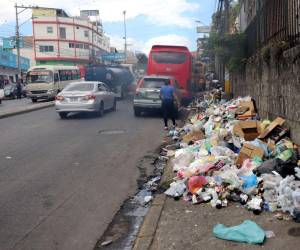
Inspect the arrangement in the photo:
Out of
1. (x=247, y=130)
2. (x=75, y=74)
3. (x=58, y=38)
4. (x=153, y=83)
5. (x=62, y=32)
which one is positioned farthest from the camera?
(x=62, y=32)

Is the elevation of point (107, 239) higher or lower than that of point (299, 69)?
lower

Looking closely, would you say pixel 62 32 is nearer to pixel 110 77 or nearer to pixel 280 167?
pixel 110 77

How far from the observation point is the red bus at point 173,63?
24.9m

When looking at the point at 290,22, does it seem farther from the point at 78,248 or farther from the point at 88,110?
the point at 88,110

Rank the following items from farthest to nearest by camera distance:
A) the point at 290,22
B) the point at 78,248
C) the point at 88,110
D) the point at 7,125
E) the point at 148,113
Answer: the point at 148,113
the point at 88,110
the point at 7,125
the point at 290,22
the point at 78,248

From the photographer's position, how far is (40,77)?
111ft

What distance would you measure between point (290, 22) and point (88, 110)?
1116cm

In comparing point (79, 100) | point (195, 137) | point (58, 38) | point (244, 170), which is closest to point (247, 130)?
point (195, 137)

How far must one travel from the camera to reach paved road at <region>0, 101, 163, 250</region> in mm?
5527

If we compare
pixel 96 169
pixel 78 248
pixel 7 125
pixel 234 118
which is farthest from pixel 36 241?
pixel 7 125

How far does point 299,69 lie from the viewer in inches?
281

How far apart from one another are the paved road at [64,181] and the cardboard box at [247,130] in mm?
2258

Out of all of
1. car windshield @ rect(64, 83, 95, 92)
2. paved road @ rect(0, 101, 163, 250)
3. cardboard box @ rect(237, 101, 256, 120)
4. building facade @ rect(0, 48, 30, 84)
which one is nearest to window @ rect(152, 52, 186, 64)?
car windshield @ rect(64, 83, 95, 92)

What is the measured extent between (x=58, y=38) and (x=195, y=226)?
78009mm
